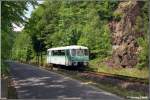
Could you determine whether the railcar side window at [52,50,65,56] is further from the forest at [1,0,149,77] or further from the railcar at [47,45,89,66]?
the forest at [1,0,149,77]

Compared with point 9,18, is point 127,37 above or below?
below

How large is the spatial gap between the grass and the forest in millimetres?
499

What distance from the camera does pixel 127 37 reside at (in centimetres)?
4769

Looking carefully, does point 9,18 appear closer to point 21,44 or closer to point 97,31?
point 21,44

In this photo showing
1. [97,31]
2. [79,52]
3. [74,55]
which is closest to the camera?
[74,55]

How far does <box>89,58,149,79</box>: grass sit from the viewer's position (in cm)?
3750

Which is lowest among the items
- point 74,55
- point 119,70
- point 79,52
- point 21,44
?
point 119,70

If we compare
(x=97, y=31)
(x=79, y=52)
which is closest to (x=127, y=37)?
(x=97, y=31)

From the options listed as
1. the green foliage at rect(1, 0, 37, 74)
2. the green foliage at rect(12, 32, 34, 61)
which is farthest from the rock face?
the green foliage at rect(1, 0, 37, 74)

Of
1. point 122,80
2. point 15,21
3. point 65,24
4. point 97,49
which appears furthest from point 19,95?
point 65,24

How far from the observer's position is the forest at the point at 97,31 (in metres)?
42.6

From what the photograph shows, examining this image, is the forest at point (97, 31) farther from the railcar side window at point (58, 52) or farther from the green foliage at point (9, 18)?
the green foliage at point (9, 18)

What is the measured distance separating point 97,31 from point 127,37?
473 cm

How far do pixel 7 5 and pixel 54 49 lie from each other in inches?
1212
